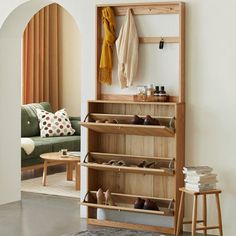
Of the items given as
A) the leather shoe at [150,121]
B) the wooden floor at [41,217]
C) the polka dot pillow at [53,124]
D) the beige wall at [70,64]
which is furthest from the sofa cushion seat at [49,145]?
the leather shoe at [150,121]

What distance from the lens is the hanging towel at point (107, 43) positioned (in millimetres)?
6191

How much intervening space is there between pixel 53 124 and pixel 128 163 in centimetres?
346

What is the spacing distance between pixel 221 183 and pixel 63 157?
109 inches

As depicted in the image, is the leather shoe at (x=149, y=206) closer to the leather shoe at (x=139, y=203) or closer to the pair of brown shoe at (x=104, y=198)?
the leather shoe at (x=139, y=203)

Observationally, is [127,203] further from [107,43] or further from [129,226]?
[107,43]

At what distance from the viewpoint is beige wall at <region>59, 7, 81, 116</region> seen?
34.5 feet

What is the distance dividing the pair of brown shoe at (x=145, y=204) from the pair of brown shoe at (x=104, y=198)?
255 millimetres

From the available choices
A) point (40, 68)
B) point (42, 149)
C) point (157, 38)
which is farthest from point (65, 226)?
point (40, 68)

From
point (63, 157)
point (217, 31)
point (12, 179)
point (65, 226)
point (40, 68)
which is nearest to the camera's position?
point (217, 31)

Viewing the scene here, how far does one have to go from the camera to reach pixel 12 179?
7.36 m

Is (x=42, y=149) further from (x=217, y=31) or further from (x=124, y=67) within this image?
(x=217, y=31)

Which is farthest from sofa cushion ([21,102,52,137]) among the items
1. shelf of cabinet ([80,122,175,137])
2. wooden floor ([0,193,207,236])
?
shelf of cabinet ([80,122,175,137])

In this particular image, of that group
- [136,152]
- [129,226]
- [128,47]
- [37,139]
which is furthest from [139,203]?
[37,139]

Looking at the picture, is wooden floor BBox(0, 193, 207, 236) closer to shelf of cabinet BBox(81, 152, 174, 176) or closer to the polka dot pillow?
shelf of cabinet BBox(81, 152, 174, 176)
